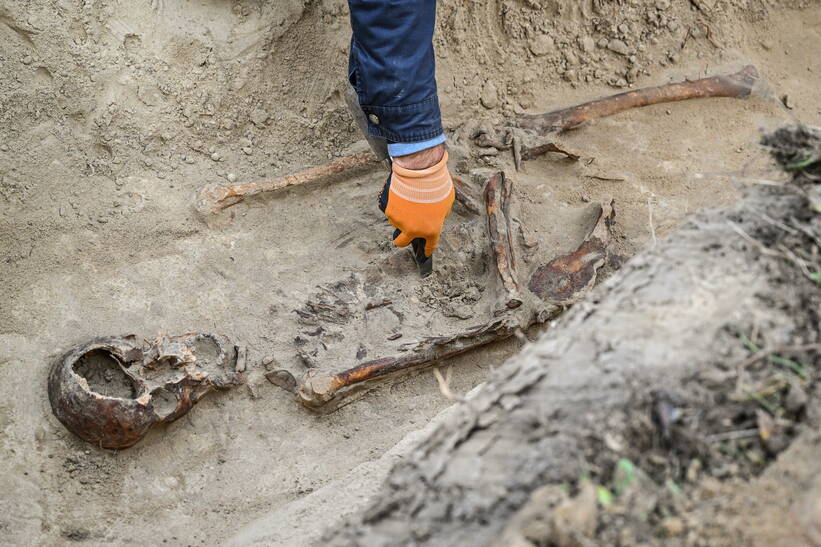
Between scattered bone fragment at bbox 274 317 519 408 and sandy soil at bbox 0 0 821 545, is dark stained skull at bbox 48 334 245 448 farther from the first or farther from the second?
scattered bone fragment at bbox 274 317 519 408

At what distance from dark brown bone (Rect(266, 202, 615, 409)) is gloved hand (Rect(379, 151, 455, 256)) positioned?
0.51m

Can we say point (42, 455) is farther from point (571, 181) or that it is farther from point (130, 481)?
point (571, 181)

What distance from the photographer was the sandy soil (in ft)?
10.1

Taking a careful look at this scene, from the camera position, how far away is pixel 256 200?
389 centimetres

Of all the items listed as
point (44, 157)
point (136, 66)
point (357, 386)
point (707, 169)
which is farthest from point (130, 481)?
point (707, 169)

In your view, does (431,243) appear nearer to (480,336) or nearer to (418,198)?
(418,198)

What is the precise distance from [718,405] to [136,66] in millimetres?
3444

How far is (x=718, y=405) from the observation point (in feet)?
4.82

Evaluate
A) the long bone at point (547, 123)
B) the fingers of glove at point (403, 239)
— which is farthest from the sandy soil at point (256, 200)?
the fingers of glove at point (403, 239)

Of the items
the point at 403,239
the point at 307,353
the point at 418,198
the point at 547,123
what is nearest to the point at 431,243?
the point at 403,239

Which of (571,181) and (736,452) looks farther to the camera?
(571,181)

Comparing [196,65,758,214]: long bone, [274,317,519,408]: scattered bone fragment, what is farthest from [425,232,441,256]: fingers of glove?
[274,317,519,408]: scattered bone fragment

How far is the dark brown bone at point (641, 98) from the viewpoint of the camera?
4285 millimetres

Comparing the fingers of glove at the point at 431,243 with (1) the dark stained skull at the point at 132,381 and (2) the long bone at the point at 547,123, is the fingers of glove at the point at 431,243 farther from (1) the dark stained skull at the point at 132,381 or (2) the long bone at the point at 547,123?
(1) the dark stained skull at the point at 132,381
